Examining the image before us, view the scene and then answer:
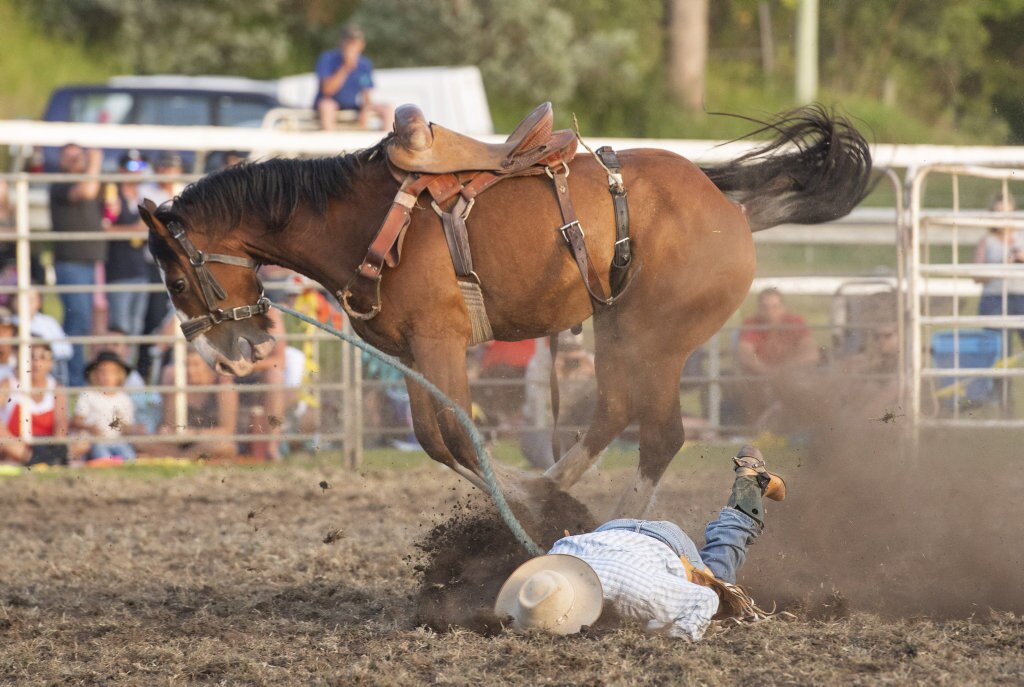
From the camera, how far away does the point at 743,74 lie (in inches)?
871

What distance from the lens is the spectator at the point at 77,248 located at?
818cm

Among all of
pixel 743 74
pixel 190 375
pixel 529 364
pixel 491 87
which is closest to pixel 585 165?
pixel 529 364

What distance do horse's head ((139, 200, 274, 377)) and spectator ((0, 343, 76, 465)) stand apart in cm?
311

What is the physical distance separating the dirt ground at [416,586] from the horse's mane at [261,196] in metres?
1.27

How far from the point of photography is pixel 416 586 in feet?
16.2

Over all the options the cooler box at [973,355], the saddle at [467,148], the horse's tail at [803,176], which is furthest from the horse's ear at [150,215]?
the cooler box at [973,355]

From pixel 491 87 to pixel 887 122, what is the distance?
5876 millimetres

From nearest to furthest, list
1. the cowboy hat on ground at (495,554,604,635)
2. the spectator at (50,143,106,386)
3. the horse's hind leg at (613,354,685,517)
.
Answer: the cowboy hat on ground at (495,554,604,635) < the horse's hind leg at (613,354,685,517) < the spectator at (50,143,106,386)

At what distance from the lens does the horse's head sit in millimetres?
Answer: 4645

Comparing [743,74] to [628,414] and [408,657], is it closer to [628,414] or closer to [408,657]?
[628,414]

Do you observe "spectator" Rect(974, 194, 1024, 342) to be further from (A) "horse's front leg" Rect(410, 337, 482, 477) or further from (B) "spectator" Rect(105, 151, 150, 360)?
(B) "spectator" Rect(105, 151, 150, 360)

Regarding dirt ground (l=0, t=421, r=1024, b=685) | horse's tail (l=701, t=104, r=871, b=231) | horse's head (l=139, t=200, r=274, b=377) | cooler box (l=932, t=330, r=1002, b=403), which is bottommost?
dirt ground (l=0, t=421, r=1024, b=685)

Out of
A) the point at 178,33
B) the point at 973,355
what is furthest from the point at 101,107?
the point at 973,355

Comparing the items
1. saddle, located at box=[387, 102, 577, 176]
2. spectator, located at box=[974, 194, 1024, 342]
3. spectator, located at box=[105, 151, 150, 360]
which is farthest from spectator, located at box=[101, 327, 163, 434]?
spectator, located at box=[974, 194, 1024, 342]
